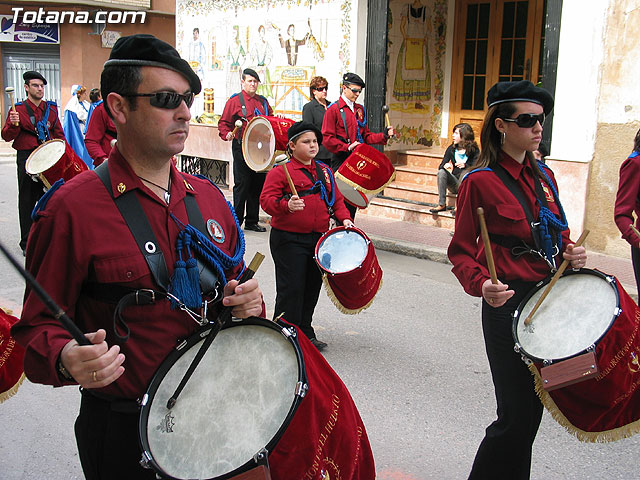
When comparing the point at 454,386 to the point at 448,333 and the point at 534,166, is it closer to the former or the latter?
the point at 448,333

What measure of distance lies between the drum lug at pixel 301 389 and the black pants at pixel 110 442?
519mm

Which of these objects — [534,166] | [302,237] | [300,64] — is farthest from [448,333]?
[300,64]

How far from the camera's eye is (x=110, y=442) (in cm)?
221

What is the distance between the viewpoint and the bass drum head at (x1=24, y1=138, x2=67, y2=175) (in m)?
7.67

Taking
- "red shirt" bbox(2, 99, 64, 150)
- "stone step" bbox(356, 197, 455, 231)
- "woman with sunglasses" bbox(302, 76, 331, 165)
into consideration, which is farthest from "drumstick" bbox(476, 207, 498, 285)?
"red shirt" bbox(2, 99, 64, 150)

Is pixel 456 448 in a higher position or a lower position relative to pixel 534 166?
lower

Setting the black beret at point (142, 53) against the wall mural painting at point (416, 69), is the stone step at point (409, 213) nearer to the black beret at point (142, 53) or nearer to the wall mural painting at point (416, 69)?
the wall mural painting at point (416, 69)

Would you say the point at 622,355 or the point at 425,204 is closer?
the point at 622,355

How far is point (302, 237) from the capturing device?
17.6 ft

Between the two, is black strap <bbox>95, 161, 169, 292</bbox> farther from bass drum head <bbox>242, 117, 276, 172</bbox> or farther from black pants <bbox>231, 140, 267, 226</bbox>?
black pants <bbox>231, 140, 267, 226</bbox>

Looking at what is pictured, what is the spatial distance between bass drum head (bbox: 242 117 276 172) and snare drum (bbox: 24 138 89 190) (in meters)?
1.89

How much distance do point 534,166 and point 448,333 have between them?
2.99 metres

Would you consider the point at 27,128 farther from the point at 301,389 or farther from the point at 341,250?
the point at 301,389

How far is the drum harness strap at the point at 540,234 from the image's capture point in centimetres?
321
